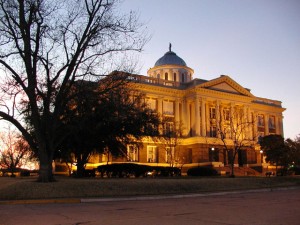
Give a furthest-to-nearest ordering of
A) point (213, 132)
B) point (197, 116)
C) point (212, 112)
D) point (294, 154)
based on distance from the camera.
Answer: point (212, 112), point (213, 132), point (197, 116), point (294, 154)

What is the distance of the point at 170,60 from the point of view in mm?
77562

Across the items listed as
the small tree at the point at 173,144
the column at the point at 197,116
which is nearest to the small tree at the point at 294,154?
the small tree at the point at 173,144

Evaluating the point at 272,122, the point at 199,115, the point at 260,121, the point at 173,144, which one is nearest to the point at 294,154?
the point at 173,144

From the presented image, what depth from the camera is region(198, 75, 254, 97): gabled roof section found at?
6449 centimetres

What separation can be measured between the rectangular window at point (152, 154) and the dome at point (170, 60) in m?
23.3

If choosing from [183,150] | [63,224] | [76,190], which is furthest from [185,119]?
[63,224]

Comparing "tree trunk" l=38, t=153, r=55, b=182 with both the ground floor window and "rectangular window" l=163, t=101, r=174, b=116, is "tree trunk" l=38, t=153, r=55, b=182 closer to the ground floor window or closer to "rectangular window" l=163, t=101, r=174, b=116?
the ground floor window

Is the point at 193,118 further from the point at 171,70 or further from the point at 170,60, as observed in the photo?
the point at 170,60

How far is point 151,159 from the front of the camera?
199 feet

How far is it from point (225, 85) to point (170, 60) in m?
15.6

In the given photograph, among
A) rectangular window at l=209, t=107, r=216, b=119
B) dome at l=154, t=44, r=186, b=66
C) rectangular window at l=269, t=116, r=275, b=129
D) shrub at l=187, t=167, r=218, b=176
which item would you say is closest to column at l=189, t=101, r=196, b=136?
rectangular window at l=209, t=107, r=216, b=119

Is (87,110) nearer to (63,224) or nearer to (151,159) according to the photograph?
(63,224)

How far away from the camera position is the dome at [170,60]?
77312 millimetres

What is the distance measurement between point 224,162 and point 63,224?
53.8m
